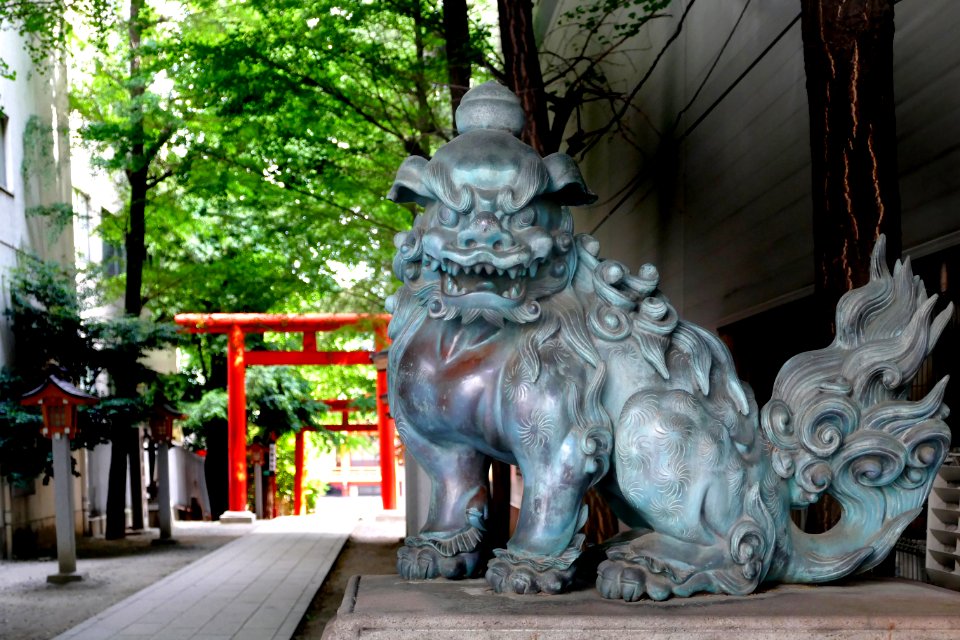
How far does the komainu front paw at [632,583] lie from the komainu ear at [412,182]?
35.1 inches

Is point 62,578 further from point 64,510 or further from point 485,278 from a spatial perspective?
point 485,278

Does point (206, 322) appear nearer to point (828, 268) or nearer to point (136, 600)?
point (136, 600)

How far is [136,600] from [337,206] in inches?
177

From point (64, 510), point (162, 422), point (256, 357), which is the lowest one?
point (64, 510)

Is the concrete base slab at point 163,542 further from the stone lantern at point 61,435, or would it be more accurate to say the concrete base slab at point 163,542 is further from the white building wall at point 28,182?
the stone lantern at point 61,435

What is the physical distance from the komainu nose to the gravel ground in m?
7.19

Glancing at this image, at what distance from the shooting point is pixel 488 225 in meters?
2.15

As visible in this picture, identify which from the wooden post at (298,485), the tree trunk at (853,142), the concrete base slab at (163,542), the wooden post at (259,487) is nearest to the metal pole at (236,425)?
the concrete base slab at (163,542)

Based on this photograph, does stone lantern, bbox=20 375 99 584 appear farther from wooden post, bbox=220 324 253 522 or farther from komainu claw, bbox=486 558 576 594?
komainu claw, bbox=486 558 576 594

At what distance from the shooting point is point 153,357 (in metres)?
25.3

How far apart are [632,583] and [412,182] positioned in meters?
0.97

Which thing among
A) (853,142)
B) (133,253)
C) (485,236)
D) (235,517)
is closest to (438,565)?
(485,236)

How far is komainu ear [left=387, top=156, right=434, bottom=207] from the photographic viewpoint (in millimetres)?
2318

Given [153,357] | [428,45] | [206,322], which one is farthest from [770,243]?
[153,357]
